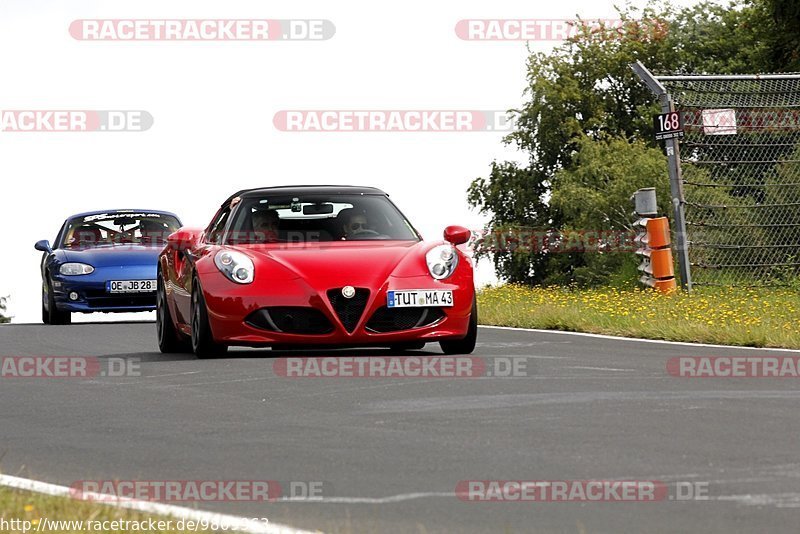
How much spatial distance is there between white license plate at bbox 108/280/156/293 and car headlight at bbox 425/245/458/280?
8637 millimetres

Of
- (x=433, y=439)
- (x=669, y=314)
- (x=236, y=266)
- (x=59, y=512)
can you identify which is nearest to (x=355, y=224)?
(x=236, y=266)

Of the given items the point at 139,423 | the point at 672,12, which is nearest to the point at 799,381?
the point at 139,423

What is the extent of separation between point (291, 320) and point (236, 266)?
0.65 metres

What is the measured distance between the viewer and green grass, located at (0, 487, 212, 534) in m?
5.34

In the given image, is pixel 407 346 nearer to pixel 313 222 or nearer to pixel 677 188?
pixel 313 222

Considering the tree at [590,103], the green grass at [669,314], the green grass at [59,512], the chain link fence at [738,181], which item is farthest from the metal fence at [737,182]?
the tree at [590,103]

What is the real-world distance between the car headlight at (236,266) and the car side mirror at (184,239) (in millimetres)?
1271

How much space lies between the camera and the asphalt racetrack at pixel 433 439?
18.5 ft

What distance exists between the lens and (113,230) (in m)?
21.8

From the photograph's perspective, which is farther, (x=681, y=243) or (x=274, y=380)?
(x=681, y=243)

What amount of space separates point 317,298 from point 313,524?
6495 mm

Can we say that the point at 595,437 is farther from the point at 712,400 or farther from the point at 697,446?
the point at 712,400

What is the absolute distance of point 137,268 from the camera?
66.8 feet

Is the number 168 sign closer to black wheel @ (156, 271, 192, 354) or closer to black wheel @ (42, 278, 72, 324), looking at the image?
black wheel @ (156, 271, 192, 354)
